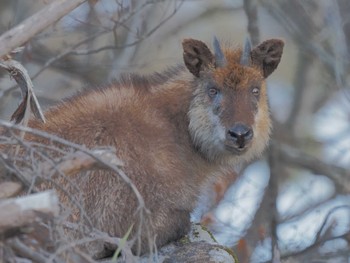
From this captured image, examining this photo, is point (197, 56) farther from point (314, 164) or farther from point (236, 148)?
point (314, 164)

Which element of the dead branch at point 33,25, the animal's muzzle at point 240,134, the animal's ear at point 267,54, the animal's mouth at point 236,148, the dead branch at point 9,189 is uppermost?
the dead branch at point 33,25

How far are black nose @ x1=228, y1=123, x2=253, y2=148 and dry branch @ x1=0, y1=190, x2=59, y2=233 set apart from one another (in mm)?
3371

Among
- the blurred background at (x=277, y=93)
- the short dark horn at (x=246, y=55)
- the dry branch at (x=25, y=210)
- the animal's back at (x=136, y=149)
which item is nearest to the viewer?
the dry branch at (x=25, y=210)

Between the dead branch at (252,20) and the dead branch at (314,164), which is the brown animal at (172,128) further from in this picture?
the dead branch at (314,164)

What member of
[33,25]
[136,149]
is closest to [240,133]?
[136,149]

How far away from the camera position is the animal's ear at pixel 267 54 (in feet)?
29.9

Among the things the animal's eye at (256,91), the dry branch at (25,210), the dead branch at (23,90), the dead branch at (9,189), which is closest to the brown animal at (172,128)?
the animal's eye at (256,91)

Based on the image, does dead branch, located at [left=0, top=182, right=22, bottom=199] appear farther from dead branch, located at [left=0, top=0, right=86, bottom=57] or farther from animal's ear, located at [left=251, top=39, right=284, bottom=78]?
animal's ear, located at [left=251, top=39, right=284, bottom=78]

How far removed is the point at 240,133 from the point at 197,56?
0.84 meters

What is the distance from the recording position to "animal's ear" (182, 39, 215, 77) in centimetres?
902

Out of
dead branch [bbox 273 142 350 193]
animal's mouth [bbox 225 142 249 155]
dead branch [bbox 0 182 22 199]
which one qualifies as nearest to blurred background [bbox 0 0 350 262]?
dead branch [bbox 273 142 350 193]

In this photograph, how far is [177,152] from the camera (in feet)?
28.8

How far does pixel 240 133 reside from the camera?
28.4ft

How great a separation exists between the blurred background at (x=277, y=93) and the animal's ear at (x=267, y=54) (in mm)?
2505
